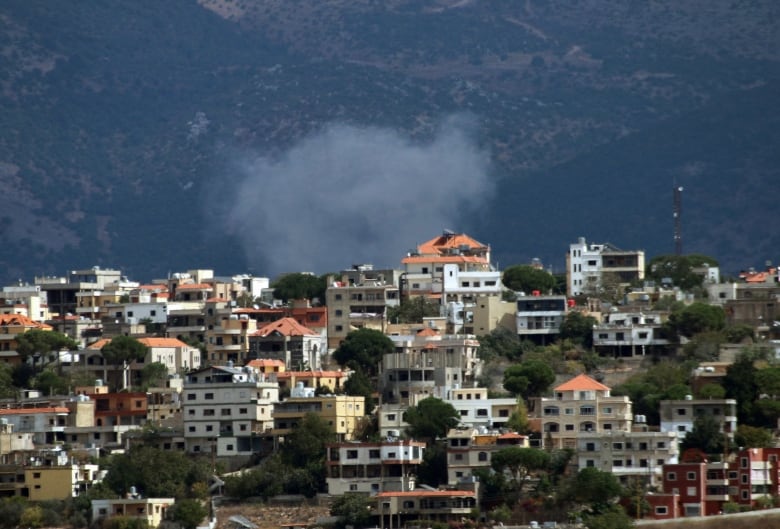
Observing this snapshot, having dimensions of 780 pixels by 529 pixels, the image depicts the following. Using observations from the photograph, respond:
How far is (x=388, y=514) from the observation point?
98.2 m

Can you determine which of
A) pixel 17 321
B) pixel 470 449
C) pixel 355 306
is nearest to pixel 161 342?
pixel 17 321

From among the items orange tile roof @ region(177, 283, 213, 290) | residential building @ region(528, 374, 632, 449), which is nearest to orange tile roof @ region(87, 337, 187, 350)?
orange tile roof @ region(177, 283, 213, 290)

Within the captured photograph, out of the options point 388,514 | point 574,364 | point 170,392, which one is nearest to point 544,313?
point 574,364

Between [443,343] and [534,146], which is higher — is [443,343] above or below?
below

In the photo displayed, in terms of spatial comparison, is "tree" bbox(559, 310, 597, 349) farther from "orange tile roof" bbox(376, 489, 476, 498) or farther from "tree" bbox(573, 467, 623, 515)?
"tree" bbox(573, 467, 623, 515)

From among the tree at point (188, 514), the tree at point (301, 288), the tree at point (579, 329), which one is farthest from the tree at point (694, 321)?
the tree at point (188, 514)

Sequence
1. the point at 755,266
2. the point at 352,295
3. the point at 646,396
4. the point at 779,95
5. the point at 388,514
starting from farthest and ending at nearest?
the point at 779,95, the point at 755,266, the point at 352,295, the point at 646,396, the point at 388,514

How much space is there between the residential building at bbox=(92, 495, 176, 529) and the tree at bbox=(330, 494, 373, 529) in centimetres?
571

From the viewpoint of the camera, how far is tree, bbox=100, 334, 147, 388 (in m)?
117

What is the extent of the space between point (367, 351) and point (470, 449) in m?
13.2

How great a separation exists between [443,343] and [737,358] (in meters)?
10.9

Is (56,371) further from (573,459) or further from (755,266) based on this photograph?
(755,266)

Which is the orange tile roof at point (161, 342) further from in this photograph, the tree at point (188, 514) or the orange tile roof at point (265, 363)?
the tree at point (188, 514)

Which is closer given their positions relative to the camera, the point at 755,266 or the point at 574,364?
the point at 574,364
